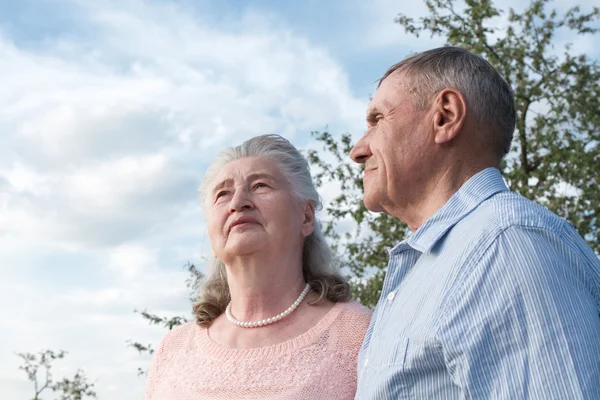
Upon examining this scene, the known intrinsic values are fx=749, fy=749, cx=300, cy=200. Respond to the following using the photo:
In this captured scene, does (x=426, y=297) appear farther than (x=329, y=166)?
No

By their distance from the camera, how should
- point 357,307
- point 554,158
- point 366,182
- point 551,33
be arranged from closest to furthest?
point 366,182
point 357,307
point 554,158
point 551,33

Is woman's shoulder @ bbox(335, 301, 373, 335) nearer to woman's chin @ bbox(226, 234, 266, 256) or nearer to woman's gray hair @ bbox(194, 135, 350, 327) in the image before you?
woman's gray hair @ bbox(194, 135, 350, 327)

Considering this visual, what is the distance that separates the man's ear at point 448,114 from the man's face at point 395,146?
3cm

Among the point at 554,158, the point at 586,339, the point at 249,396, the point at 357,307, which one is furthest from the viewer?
the point at 554,158

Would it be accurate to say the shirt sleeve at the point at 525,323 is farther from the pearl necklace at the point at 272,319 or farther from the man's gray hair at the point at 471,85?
the pearl necklace at the point at 272,319

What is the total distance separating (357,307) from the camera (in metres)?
3.67

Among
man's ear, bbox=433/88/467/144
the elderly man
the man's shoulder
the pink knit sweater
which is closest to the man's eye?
the pink knit sweater

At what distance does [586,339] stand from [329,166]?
9303 millimetres

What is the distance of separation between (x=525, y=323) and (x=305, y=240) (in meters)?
2.30

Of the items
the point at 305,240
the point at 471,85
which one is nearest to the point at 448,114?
the point at 471,85

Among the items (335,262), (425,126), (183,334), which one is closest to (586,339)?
(425,126)

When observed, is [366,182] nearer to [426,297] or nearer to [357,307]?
[426,297]

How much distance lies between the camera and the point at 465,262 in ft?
6.42

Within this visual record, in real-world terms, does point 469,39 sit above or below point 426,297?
above
